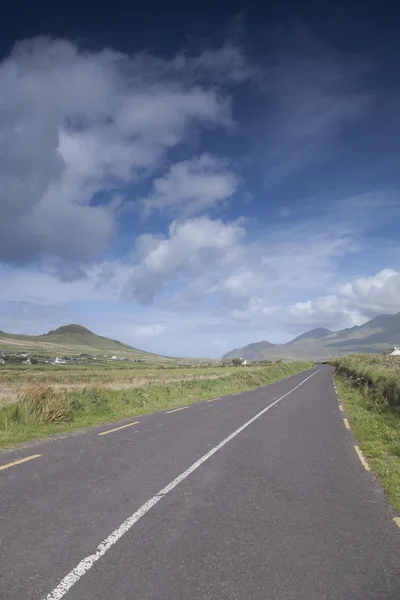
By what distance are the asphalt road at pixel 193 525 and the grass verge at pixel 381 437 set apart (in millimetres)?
369

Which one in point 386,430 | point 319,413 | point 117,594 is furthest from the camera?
point 319,413

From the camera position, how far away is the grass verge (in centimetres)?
800

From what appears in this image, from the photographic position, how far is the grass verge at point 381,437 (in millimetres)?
8000

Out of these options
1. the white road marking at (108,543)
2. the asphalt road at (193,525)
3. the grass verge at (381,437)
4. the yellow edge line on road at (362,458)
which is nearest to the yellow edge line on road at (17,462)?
the asphalt road at (193,525)

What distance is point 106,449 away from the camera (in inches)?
401

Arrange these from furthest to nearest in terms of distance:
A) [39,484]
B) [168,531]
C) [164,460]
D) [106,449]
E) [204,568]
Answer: [106,449]
[164,460]
[39,484]
[168,531]
[204,568]

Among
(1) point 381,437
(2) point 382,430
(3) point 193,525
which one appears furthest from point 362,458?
(3) point 193,525

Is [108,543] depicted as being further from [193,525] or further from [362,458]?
[362,458]

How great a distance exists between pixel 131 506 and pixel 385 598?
3.77 metres

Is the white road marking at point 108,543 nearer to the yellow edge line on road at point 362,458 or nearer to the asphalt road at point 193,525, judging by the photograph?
the asphalt road at point 193,525

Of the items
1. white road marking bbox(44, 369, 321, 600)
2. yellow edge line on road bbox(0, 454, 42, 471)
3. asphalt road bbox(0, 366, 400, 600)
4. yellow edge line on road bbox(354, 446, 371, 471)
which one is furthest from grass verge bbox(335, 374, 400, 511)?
yellow edge line on road bbox(0, 454, 42, 471)

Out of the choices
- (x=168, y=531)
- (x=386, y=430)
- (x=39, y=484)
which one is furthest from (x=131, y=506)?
(x=386, y=430)

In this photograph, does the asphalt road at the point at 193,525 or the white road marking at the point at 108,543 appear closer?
the white road marking at the point at 108,543

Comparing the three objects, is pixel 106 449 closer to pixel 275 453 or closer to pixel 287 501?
pixel 275 453
